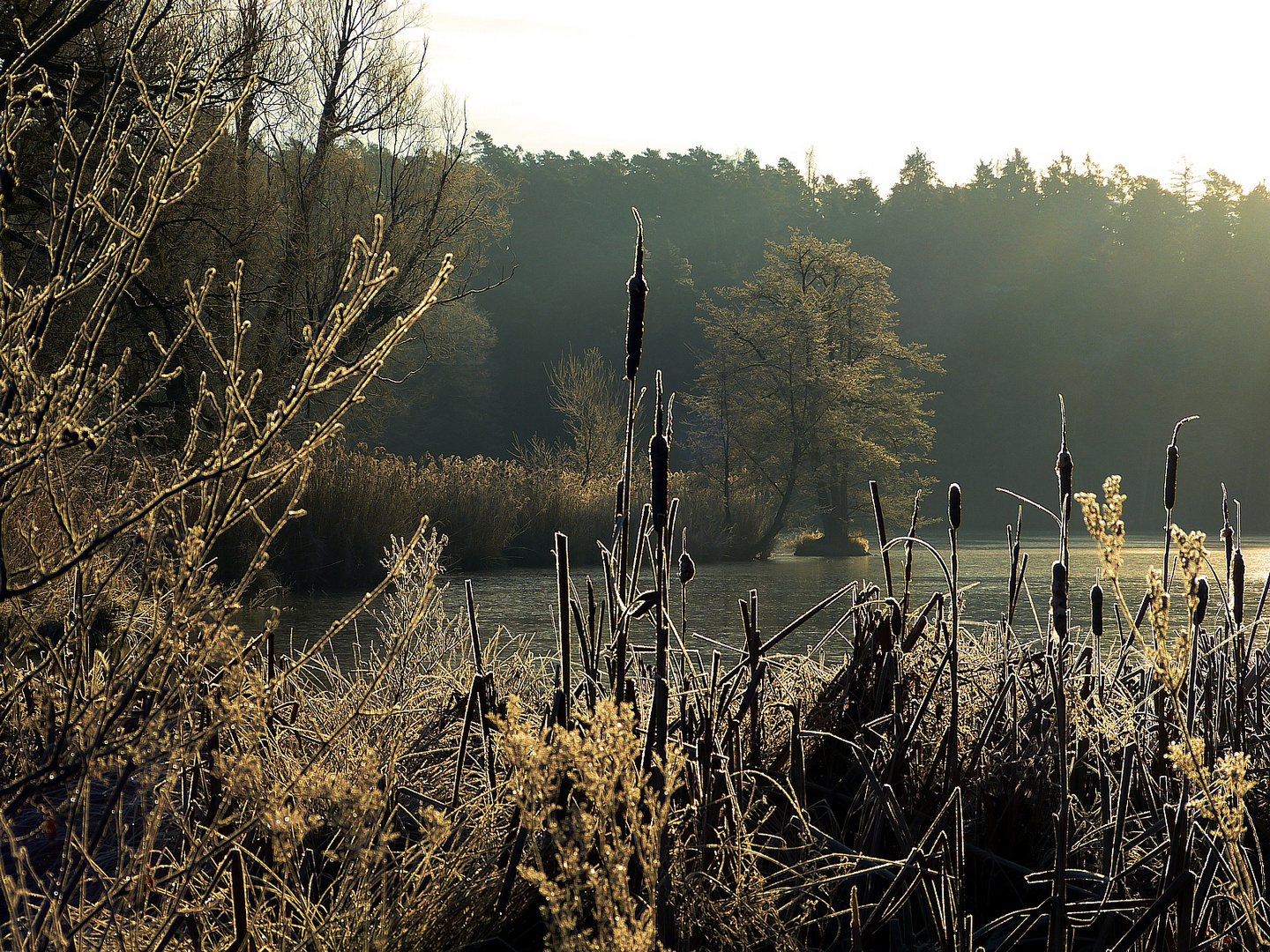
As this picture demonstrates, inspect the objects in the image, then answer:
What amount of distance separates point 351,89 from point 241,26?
345 centimetres

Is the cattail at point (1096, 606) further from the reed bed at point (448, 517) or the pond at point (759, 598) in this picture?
the reed bed at point (448, 517)

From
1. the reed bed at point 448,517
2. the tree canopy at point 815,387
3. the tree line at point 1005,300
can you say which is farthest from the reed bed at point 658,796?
the tree line at point 1005,300

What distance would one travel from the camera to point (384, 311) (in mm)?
10977

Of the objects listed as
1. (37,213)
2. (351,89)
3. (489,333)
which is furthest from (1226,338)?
(37,213)

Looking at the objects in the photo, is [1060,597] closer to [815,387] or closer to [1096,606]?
[1096,606]

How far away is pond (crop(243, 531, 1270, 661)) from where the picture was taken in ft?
19.6

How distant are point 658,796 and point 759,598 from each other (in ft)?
30.5

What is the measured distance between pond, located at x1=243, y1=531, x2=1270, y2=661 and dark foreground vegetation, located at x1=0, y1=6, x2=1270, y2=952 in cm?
118

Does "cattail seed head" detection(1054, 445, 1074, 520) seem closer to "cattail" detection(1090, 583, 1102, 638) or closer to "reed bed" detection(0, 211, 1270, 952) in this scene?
"reed bed" detection(0, 211, 1270, 952)

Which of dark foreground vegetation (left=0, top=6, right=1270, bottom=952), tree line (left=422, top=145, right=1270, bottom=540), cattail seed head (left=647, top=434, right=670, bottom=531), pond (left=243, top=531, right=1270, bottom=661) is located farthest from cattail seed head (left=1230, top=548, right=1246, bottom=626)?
tree line (left=422, top=145, right=1270, bottom=540)

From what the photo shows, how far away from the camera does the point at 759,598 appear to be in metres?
10.3

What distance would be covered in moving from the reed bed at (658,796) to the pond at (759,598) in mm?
1151

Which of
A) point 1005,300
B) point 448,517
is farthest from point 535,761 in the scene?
point 1005,300

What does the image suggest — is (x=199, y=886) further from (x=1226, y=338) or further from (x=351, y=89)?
(x=1226, y=338)
